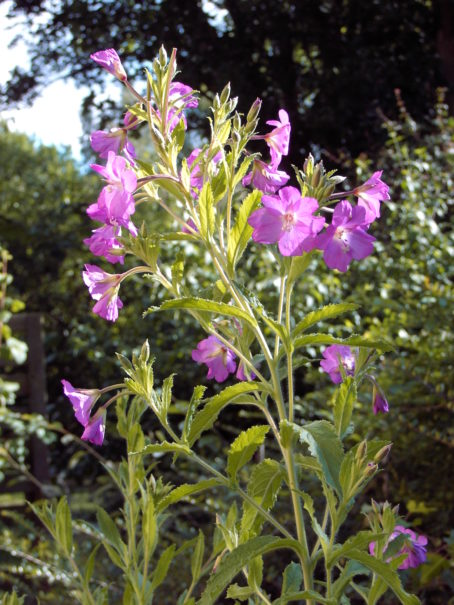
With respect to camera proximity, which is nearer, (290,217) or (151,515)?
(290,217)

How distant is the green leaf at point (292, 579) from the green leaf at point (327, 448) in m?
0.21

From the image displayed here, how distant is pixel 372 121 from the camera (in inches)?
274

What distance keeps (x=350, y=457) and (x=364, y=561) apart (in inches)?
4.6

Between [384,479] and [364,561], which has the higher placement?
[364,561]

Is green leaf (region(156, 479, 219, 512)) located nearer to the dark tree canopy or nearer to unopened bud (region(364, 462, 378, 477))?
unopened bud (region(364, 462, 378, 477))

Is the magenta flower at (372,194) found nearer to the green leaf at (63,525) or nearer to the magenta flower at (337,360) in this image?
the magenta flower at (337,360)

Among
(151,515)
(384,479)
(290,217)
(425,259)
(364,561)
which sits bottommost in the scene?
(384,479)

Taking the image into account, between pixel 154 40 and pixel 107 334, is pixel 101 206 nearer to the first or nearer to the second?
pixel 107 334

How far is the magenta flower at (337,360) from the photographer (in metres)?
1.15

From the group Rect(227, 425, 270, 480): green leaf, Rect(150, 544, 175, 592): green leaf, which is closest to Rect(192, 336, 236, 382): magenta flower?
Rect(227, 425, 270, 480): green leaf

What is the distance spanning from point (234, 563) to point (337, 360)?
13.9 inches

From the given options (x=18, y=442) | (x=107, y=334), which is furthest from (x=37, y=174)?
(x=18, y=442)

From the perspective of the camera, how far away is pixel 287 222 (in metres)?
0.92

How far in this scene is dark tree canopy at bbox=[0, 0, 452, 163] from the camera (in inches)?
273
